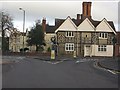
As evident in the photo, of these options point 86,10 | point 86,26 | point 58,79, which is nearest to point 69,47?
point 86,26

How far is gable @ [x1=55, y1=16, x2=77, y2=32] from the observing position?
68.0m

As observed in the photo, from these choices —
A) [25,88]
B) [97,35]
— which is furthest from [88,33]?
[25,88]

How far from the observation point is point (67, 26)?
68.4 meters

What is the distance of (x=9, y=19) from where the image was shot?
76.9m

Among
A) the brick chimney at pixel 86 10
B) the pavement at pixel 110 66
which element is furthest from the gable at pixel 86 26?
the pavement at pixel 110 66

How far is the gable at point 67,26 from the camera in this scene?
223 feet

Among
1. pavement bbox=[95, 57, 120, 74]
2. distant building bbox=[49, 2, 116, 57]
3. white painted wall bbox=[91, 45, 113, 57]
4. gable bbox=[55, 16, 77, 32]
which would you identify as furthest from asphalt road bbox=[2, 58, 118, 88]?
white painted wall bbox=[91, 45, 113, 57]

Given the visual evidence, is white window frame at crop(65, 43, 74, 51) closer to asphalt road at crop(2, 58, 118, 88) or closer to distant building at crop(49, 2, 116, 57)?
distant building at crop(49, 2, 116, 57)

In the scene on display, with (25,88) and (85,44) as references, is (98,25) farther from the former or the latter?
(25,88)

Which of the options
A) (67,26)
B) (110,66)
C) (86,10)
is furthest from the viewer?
(86,10)

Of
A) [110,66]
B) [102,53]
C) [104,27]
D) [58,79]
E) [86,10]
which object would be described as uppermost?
[86,10]

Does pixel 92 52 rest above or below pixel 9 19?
below

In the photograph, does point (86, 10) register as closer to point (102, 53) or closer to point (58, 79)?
point (102, 53)

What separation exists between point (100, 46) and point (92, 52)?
2131mm
